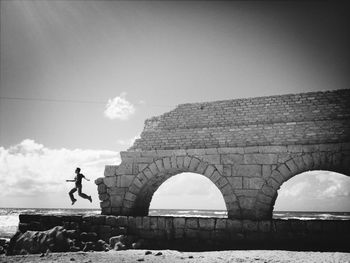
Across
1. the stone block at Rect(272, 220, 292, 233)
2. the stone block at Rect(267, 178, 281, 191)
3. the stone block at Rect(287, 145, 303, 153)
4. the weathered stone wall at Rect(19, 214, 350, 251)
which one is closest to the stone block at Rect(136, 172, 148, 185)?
the weathered stone wall at Rect(19, 214, 350, 251)

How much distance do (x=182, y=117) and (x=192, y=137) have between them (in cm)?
92

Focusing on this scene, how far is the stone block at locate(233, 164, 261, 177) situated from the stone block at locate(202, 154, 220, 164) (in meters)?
0.63

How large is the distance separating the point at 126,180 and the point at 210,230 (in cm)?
325

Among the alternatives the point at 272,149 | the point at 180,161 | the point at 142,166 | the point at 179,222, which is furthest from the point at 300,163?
the point at 142,166

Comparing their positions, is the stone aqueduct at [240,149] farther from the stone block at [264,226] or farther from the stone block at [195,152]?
the stone block at [264,226]

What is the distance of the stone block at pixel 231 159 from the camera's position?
8.91 meters

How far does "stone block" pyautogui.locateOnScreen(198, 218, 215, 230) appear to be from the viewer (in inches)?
343

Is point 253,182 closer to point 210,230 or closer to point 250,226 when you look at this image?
point 250,226

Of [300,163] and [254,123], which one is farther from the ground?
[254,123]

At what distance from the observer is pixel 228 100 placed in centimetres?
1002

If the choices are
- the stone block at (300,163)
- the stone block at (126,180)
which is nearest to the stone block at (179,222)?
the stone block at (126,180)

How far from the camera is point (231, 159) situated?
354 inches

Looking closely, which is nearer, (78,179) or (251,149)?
(251,149)

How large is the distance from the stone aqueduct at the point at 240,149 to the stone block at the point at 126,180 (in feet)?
Result: 0.11
